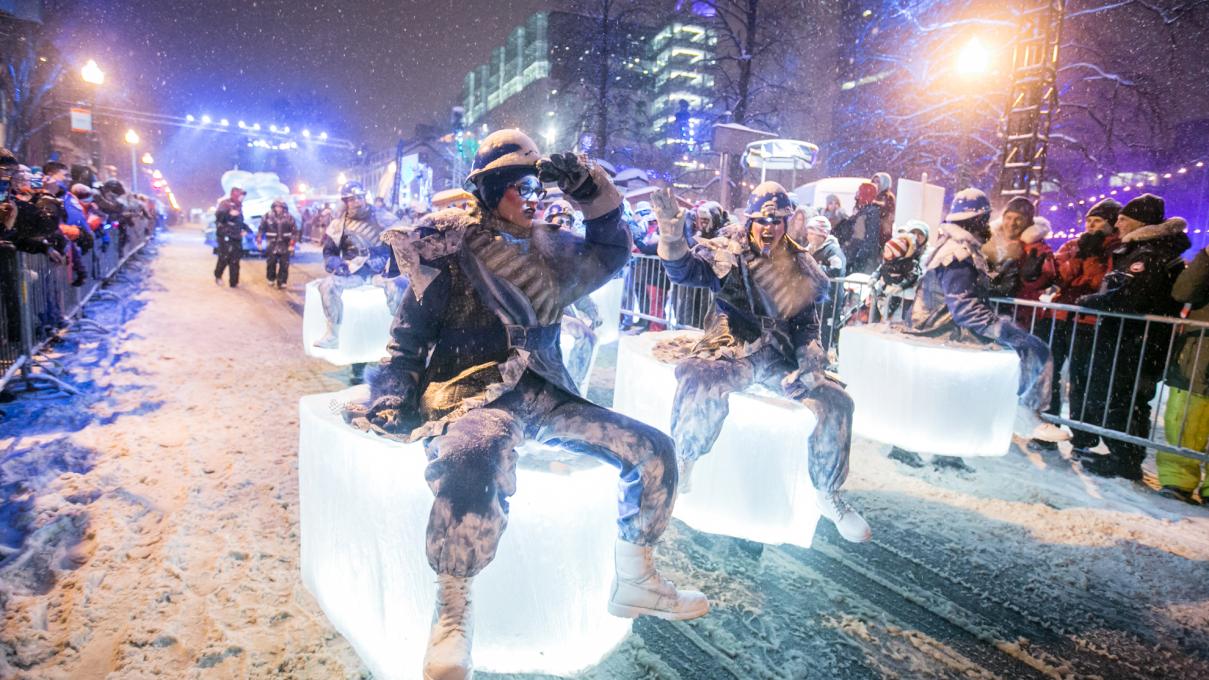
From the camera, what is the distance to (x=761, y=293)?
410 cm

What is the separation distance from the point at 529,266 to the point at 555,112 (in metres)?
67.9

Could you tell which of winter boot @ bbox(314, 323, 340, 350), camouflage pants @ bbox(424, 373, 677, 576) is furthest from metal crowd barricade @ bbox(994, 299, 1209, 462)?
winter boot @ bbox(314, 323, 340, 350)

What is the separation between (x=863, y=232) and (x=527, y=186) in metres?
7.26

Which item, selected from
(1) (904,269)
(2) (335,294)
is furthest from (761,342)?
(2) (335,294)

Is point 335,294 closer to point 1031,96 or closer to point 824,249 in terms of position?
point 824,249

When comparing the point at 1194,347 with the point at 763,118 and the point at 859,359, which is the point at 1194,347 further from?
the point at 763,118

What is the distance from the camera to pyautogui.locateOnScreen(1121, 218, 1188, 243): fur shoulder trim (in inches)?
204

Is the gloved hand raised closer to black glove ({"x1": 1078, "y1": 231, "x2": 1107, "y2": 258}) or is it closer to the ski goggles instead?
the ski goggles

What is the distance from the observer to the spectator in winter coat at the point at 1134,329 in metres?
5.25

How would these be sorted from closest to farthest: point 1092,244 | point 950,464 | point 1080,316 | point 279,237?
1. point 950,464
2. point 1080,316
3. point 1092,244
4. point 279,237

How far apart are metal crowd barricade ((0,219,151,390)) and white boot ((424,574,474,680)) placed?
19.0 ft

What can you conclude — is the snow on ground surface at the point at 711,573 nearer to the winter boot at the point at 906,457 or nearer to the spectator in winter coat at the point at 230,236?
the winter boot at the point at 906,457

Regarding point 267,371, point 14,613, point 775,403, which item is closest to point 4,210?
point 267,371

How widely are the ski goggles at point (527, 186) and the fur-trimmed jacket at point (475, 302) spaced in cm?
14
